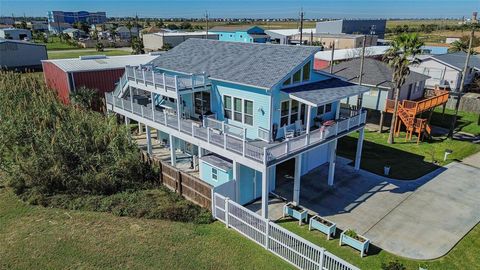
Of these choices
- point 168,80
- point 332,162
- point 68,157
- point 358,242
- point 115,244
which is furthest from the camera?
point 168,80

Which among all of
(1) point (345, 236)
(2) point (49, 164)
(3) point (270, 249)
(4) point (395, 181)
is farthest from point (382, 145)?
(2) point (49, 164)

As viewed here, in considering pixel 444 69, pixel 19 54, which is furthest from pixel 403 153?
pixel 19 54

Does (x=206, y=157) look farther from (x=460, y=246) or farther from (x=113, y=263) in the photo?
A: (x=460, y=246)

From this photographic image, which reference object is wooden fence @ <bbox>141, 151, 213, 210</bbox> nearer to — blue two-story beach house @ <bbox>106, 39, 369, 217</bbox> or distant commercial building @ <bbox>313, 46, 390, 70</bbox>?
blue two-story beach house @ <bbox>106, 39, 369, 217</bbox>

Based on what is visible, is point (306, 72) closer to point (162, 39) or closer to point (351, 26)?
point (162, 39)

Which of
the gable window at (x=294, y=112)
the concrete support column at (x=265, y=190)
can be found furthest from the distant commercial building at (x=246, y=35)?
the concrete support column at (x=265, y=190)

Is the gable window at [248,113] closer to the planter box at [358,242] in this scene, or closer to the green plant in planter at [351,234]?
the green plant in planter at [351,234]

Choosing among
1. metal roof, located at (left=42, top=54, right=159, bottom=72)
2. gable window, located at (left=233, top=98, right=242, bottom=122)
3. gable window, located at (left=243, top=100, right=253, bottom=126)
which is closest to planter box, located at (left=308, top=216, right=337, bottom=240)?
gable window, located at (left=243, top=100, right=253, bottom=126)
